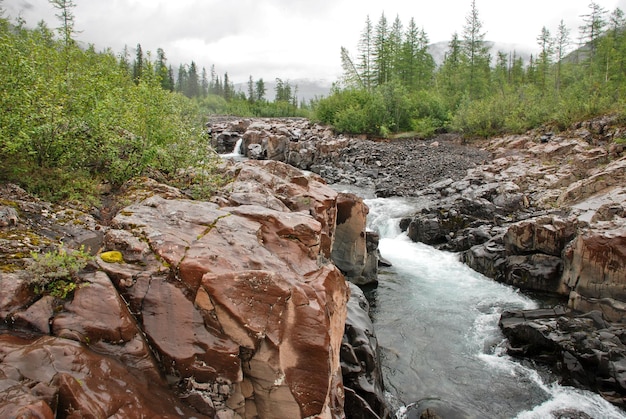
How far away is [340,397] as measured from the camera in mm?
6520

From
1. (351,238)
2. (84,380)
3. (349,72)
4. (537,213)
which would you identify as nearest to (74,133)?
(84,380)

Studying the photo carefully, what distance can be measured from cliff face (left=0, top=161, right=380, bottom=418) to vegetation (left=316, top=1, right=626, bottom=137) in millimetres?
A: 32429

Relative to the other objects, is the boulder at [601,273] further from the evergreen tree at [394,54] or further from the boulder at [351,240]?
the evergreen tree at [394,54]

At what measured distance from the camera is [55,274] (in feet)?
14.8

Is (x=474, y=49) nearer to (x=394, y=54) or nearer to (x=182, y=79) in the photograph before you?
(x=394, y=54)

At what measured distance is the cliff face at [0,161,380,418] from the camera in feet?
12.5

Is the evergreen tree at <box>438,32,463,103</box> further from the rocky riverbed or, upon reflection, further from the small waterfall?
the small waterfall

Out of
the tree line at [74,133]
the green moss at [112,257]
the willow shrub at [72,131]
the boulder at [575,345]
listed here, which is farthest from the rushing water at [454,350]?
the willow shrub at [72,131]

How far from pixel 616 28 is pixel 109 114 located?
67.1 meters

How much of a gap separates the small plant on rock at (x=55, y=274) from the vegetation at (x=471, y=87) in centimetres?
3459

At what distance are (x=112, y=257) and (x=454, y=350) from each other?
9.18m

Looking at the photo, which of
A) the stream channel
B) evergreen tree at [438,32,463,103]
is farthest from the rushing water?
evergreen tree at [438,32,463,103]

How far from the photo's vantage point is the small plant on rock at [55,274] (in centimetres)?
442

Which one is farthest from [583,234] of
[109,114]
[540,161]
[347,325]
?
[540,161]
